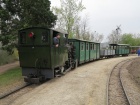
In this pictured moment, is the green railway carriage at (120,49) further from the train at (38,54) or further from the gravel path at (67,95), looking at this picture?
the gravel path at (67,95)

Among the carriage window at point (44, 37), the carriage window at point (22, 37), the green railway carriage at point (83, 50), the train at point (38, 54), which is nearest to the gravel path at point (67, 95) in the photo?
the train at point (38, 54)

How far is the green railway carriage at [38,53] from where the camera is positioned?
1315 cm

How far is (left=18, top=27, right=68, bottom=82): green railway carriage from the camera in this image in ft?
43.1

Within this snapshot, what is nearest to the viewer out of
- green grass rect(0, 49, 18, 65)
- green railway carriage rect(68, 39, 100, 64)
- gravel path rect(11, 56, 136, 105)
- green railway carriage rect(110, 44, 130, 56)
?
gravel path rect(11, 56, 136, 105)

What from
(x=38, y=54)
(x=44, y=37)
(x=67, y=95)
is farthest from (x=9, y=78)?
(x=67, y=95)

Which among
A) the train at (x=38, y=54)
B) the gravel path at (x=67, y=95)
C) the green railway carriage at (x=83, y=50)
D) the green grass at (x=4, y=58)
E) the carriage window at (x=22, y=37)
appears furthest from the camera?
the green grass at (x=4, y=58)

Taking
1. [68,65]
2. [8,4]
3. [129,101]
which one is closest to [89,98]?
[129,101]

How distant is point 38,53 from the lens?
43.9ft

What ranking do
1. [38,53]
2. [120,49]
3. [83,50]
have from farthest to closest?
1. [120,49]
2. [83,50]
3. [38,53]

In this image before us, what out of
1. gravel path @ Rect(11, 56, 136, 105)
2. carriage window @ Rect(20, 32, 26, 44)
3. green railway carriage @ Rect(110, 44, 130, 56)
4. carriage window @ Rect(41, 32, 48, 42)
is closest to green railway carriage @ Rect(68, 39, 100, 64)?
carriage window @ Rect(20, 32, 26, 44)

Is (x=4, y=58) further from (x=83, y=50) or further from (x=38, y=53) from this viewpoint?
(x=38, y=53)

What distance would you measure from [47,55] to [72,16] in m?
28.8

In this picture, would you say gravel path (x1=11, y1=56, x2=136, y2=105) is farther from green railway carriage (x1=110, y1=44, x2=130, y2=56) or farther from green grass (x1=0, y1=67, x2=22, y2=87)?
green railway carriage (x1=110, y1=44, x2=130, y2=56)

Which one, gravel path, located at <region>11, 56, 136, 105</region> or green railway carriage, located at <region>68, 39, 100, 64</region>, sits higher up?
green railway carriage, located at <region>68, 39, 100, 64</region>
